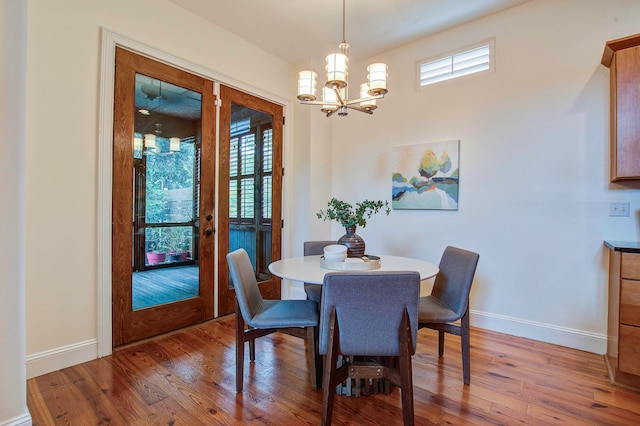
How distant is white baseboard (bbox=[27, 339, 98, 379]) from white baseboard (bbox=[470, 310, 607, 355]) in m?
3.24

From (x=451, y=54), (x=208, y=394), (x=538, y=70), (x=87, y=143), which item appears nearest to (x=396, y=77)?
(x=451, y=54)

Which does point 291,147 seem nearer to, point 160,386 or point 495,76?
point 495,76

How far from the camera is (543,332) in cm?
271

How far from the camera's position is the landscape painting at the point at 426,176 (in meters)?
3.14

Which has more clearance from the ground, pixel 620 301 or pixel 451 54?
pixel 451 54

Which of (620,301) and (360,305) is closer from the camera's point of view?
(360,305)

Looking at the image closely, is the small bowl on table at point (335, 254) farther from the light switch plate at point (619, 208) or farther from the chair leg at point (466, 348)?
the light switch plate at point (619, 208)

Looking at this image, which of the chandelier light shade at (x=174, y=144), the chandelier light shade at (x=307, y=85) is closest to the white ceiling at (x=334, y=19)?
the chandelier light shade at (x=307, y=85)

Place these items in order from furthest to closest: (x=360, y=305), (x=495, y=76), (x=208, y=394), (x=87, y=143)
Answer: (x=495, y=76) < (x=87, y=143) < (x=208, y=394) < (x=360, y=305)

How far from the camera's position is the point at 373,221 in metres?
3.73

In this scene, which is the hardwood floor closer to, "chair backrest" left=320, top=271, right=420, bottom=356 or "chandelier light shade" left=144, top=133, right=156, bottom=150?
"chair backrest" left=320, top=271, right=420, bottom=356

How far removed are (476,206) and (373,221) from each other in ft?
3.69

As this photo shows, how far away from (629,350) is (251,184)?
11.0ft

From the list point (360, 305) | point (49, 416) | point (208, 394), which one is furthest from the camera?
point (208, 394)
